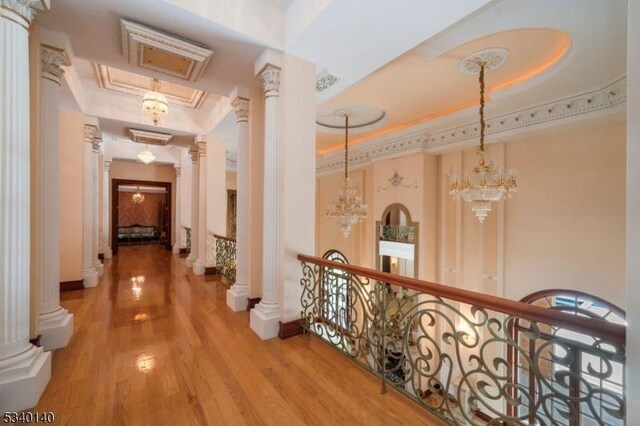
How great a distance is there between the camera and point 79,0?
2.34m

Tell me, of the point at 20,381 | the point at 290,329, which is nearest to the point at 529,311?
the point at 290,329

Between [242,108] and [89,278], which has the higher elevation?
[242,108]

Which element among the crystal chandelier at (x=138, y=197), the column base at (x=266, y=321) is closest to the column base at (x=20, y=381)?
the column base at (x=266, y=321)

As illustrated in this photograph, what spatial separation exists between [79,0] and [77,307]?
12.2ft

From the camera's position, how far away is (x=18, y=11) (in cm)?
188

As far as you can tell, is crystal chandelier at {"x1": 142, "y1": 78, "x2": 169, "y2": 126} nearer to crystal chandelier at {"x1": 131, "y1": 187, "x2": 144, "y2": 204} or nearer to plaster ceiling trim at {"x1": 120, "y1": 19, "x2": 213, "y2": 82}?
plaster ceiling trim at {"x1": 120, "y1": 19, "x2": 213, "y2": 82}

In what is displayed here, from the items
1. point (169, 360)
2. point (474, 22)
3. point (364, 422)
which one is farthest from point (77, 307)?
point (474, 22)

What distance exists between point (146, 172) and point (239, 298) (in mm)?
8468

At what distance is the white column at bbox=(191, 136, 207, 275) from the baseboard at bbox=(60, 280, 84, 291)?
75.2 inches

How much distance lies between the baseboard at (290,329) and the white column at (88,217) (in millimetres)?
4114

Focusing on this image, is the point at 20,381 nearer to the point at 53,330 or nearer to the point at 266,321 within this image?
the point at 53,330

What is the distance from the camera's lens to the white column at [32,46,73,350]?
8.46ft

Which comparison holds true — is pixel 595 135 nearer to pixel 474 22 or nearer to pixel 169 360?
Result: pixel 474 22

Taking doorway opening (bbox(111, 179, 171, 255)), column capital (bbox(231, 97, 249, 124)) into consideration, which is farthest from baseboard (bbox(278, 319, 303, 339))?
doorway opening (bbox(111, 179, 171, 255))
